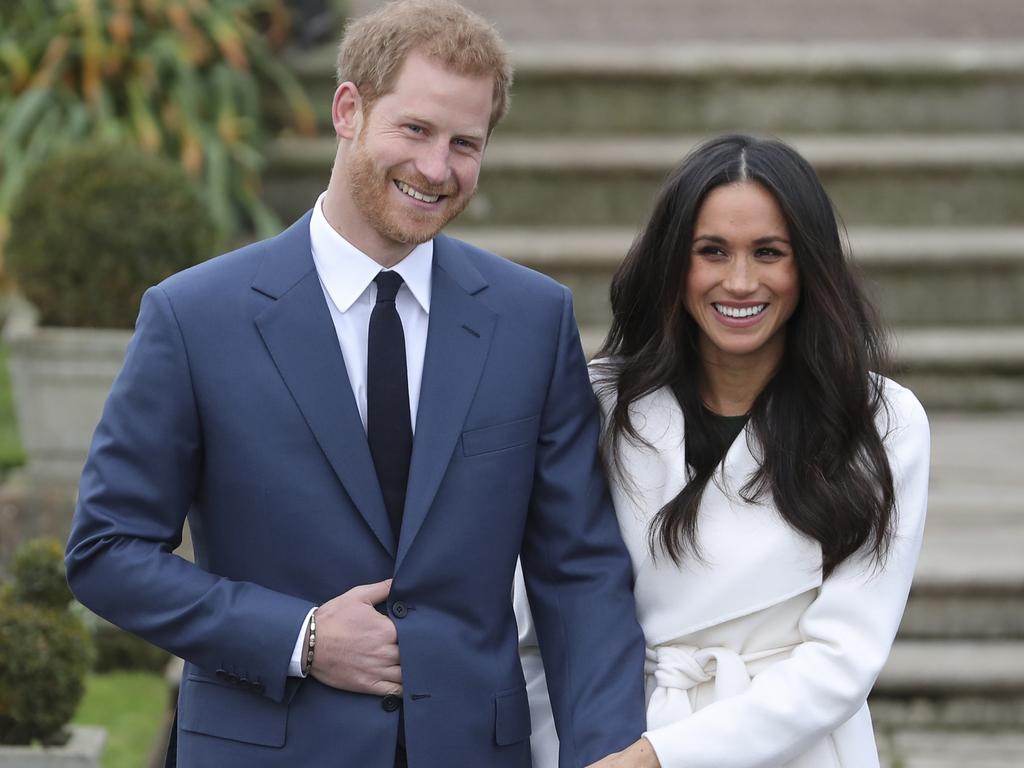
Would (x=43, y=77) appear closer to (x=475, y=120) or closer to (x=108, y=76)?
(x=108, y=76)

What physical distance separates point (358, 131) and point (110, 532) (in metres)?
0.72

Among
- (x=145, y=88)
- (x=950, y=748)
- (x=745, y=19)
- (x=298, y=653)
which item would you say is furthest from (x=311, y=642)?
(x=745, y=19)

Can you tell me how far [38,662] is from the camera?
345 centimetres

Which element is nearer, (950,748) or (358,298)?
(358,298)

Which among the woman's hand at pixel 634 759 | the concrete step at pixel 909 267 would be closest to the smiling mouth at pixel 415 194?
the woman's hand at pixel 634 759

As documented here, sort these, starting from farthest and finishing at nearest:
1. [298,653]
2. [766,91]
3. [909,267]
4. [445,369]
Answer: [766,91] < [909,267] < [445,369] < [298,653]

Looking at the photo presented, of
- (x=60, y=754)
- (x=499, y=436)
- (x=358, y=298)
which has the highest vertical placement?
(x=358, y=298)

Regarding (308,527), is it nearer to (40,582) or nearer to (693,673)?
(693,673)

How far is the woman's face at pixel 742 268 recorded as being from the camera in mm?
2553

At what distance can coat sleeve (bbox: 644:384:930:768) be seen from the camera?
96.3 inches

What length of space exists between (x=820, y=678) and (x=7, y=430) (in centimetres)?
381

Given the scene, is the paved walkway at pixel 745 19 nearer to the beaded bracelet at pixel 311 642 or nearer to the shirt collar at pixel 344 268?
the shirt collar at pixel 344 268

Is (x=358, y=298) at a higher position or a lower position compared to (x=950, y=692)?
higher

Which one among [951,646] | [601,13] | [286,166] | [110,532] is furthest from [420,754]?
[601,13]
